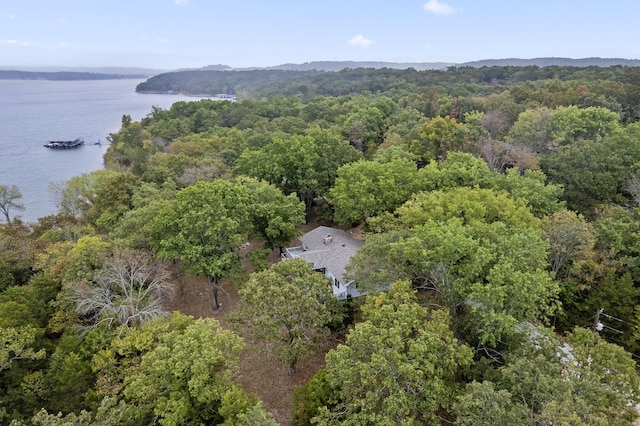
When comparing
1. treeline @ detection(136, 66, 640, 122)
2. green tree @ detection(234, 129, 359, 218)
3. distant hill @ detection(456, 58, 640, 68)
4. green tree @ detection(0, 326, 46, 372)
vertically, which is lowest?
green tree @ detection(0, 326, 46, 372)

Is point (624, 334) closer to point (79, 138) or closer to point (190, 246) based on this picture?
point (190, 246)

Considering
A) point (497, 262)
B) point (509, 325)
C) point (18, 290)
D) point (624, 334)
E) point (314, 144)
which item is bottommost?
point (624, 334)

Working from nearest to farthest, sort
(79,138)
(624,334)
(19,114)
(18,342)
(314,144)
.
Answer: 1. (18,342)
2. (624,334)
3. (314,144)
4. (79,138)
5. (19,114)

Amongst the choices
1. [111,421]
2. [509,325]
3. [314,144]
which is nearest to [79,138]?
[314,144]

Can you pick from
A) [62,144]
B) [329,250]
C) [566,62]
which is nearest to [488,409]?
[329,250]

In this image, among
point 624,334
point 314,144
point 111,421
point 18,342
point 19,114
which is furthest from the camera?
point 19,114

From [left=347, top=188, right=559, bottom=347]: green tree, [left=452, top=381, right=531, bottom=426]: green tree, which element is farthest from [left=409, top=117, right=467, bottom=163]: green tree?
[left=452, top=381, right=531, bottom=426]: green tree

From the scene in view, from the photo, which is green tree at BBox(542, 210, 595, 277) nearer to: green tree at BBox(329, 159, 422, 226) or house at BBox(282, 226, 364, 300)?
green tree at BBox(329, 159, 422, 226)
